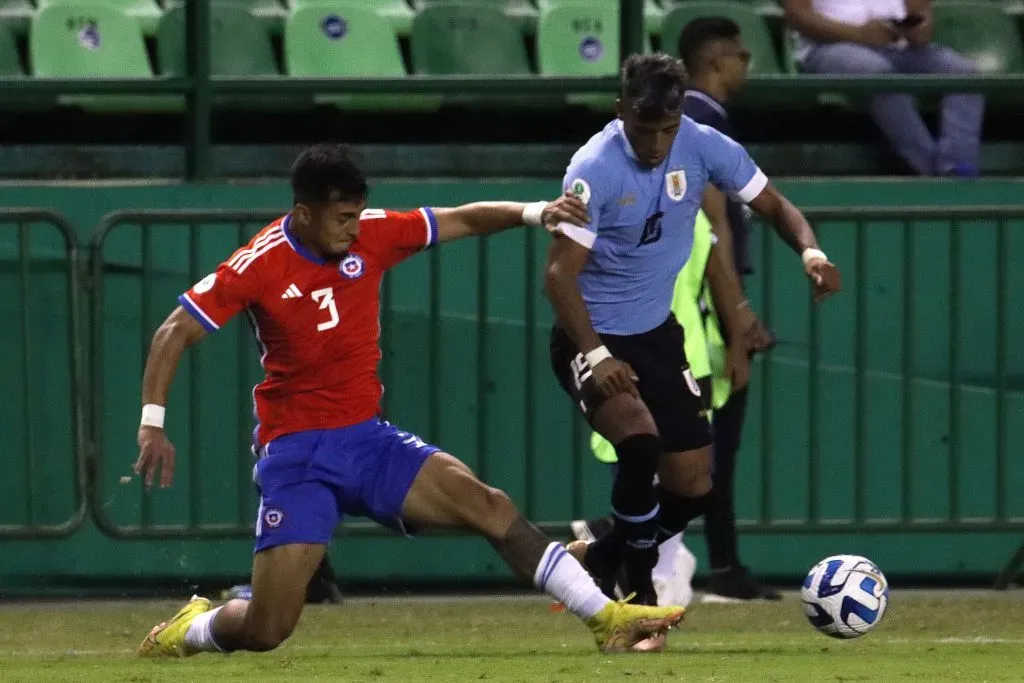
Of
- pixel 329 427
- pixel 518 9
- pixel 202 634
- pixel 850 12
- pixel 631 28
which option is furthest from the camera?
pixel 518 9

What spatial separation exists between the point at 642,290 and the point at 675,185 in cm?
42

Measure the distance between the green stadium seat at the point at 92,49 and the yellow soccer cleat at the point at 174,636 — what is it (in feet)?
12.1

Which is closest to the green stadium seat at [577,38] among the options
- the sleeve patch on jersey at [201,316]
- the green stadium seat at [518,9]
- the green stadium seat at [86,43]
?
the green stadium seat at [518,9]

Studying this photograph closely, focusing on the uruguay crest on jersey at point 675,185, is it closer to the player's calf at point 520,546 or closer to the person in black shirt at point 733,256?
the person in black shirt at point 733,256

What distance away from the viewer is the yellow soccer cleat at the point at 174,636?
7543mm

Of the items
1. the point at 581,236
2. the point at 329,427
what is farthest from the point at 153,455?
the point at 581,236

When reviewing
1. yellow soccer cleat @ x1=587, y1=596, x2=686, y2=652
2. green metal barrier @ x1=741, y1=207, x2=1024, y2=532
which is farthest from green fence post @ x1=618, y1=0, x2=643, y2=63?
yellow soccer cleat @ x1=587, y1=596, x2=686, y2=652

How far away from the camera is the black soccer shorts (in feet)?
26.8

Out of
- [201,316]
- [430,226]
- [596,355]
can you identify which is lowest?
[596,355]

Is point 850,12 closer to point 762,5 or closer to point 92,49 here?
point 762,5

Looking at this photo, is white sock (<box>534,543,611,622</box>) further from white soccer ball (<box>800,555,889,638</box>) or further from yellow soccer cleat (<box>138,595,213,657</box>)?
yellow soccer cleat (<box>138,595,213,657</box>)

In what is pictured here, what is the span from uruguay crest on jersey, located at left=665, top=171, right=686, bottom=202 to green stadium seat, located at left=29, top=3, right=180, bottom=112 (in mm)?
3596

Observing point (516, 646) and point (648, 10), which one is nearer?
point (516, 646)

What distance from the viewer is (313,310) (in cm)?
722
